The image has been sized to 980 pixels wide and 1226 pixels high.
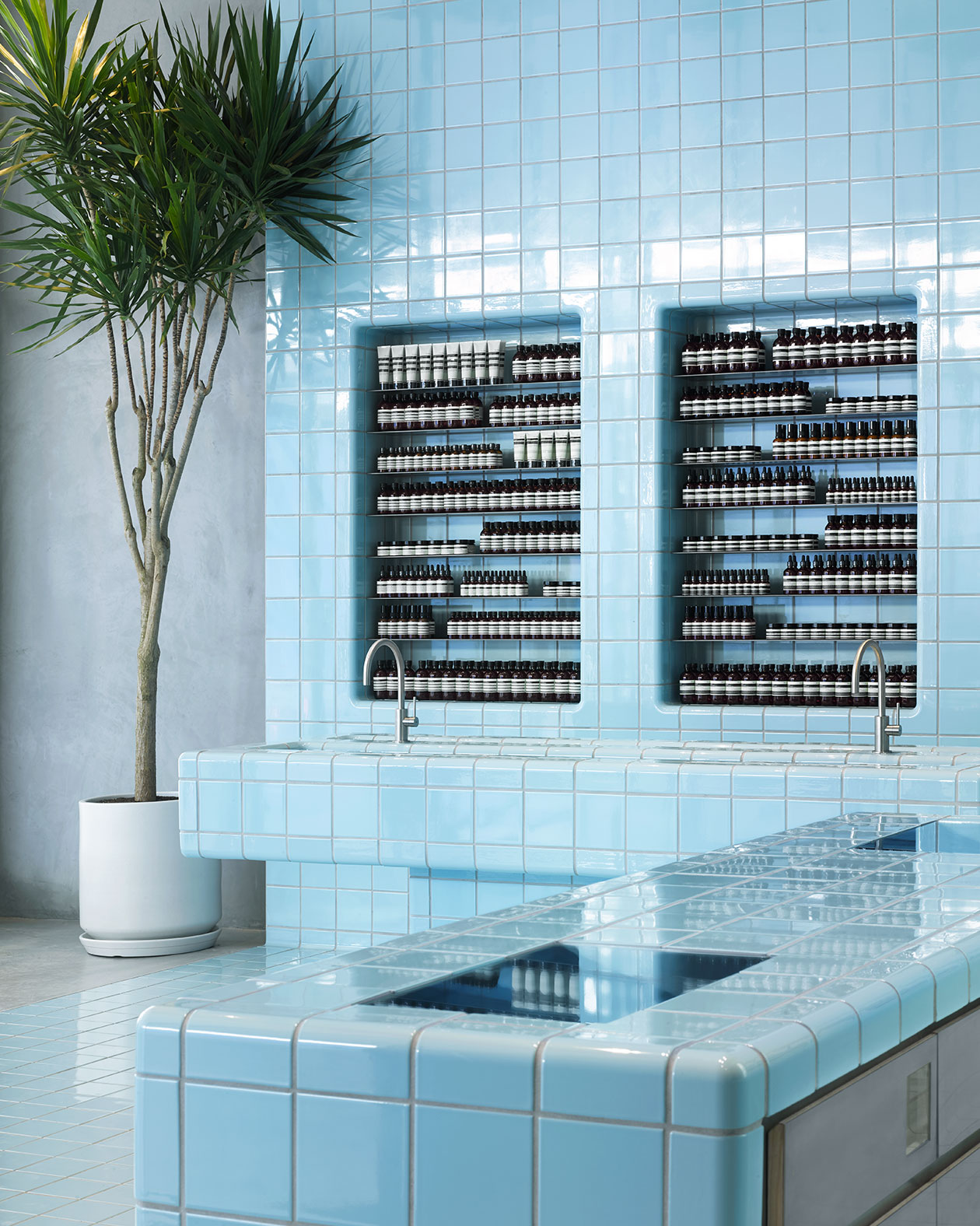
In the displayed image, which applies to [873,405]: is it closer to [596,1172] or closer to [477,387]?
[477,387]

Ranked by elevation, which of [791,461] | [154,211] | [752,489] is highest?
[154,211]

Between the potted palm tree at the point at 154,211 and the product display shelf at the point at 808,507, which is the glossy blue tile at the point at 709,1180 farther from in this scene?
the potted palm tree at the point at 154,211

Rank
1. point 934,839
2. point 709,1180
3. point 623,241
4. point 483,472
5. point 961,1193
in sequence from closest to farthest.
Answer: point 709,1180 < point 961,1193 < point 934,839 < point 623,241 < point 483,472

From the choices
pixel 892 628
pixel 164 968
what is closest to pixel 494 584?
pixel 892 628

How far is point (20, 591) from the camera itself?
7.47 m

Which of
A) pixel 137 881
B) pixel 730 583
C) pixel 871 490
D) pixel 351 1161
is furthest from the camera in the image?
pixel 137 881

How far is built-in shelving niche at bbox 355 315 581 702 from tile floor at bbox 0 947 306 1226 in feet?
4.72

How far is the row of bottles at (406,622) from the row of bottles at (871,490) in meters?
1.79

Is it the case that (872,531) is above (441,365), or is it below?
below

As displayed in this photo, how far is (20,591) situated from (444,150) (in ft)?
9.75

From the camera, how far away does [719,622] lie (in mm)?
6121

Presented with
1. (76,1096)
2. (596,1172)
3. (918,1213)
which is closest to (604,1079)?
(596,1172)

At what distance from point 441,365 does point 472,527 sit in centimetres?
71

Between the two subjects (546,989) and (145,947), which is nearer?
(546,989)
